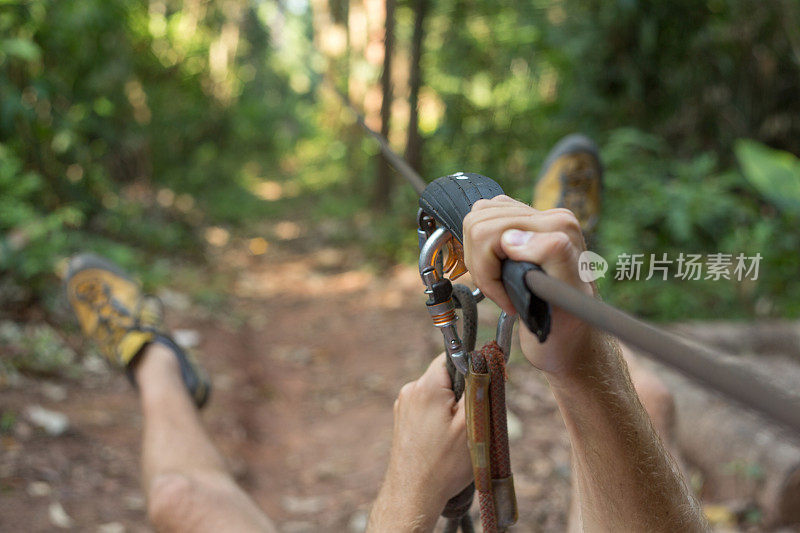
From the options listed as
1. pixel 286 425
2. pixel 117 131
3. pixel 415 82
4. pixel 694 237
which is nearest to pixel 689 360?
pixel 286 425

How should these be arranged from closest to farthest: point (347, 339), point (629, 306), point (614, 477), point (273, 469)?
point (614, 477)
point (273, 469)
point (629, 306)
point (347, 339)

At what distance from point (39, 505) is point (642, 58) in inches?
171

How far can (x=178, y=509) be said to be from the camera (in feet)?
4.70

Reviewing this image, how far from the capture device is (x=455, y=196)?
32.2 inches

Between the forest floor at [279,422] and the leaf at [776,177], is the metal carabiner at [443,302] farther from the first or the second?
the leaf at [776,177]

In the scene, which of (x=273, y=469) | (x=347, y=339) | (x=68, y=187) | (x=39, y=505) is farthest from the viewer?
(x=68, y=187)

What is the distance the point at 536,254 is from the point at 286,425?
7.78 feet

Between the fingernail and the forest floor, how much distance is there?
1.63 metres

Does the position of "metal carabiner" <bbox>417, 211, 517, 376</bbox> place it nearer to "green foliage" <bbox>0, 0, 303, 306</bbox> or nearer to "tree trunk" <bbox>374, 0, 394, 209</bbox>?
"green foliage" <bbox>0, 0, 303, 306</bbox>

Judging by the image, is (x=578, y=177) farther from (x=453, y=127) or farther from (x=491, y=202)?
(x=453, y=127)

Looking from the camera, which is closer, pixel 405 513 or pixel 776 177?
pixel 405 513

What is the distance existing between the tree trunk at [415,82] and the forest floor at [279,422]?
5.82 ft

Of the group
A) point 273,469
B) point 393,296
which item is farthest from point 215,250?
point 273,469

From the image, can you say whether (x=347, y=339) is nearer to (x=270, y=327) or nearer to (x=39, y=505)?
(x=270, y=327)
